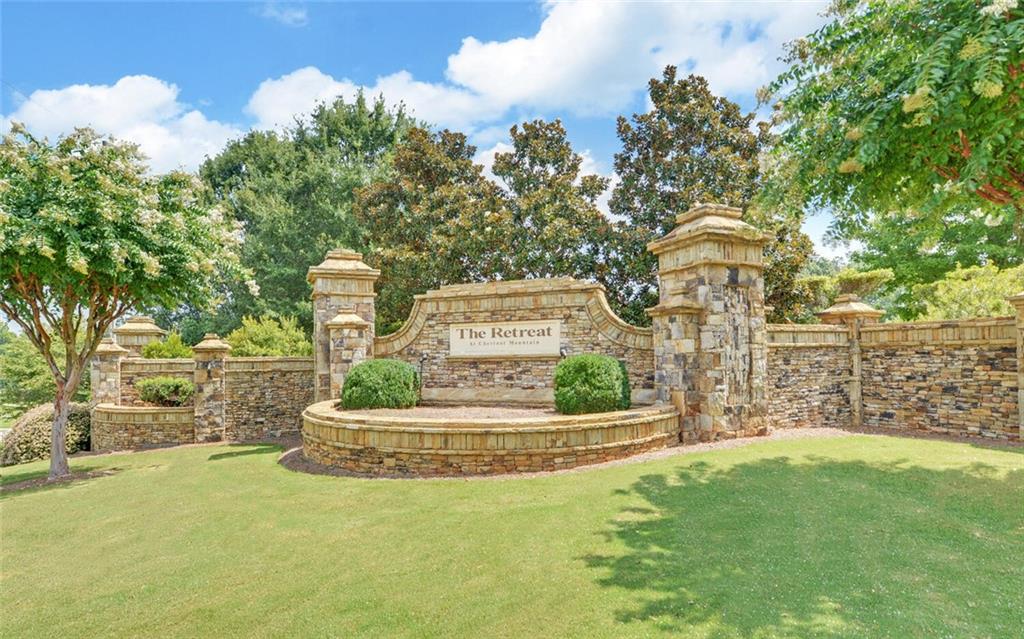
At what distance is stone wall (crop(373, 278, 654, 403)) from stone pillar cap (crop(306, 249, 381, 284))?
1441 millimetres

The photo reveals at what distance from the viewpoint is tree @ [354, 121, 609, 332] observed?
53.3 feet

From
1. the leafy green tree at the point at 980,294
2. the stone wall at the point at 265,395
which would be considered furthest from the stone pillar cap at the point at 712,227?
the stone wall at the point at 265,395

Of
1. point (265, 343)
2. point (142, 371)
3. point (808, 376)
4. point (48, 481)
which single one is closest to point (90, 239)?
point (48, 481)

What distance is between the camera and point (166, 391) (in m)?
13.7

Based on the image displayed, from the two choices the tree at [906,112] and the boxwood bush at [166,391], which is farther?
the boxwood bush at [166,391]

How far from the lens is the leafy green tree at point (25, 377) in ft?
58.3

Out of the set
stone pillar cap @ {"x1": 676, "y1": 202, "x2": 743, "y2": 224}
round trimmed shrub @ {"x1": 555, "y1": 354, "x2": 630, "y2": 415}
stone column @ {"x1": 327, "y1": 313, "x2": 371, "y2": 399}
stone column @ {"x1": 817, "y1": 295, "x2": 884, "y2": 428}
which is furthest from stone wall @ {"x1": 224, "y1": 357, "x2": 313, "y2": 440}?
stone column @ {"x1": 817, "y1": 295, "x2": 884, "y2": 428}

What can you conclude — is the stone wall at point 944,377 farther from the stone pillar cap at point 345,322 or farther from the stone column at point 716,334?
the stone pillar cap at point 345,322

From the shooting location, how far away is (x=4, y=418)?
63.0ft

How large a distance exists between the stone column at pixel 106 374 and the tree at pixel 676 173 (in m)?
14.7

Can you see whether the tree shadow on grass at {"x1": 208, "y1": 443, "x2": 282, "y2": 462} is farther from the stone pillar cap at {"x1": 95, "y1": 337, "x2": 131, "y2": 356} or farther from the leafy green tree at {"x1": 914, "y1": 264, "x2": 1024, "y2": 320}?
the leafy green tree at {"x1": 914, "y1": 264, "x2": 1024, "y2": 320}

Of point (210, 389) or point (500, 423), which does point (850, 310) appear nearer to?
point (500, 423)

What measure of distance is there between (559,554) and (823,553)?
7.56 feet

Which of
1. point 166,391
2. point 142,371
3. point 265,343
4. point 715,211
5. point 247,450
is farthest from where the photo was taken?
point 265,343
